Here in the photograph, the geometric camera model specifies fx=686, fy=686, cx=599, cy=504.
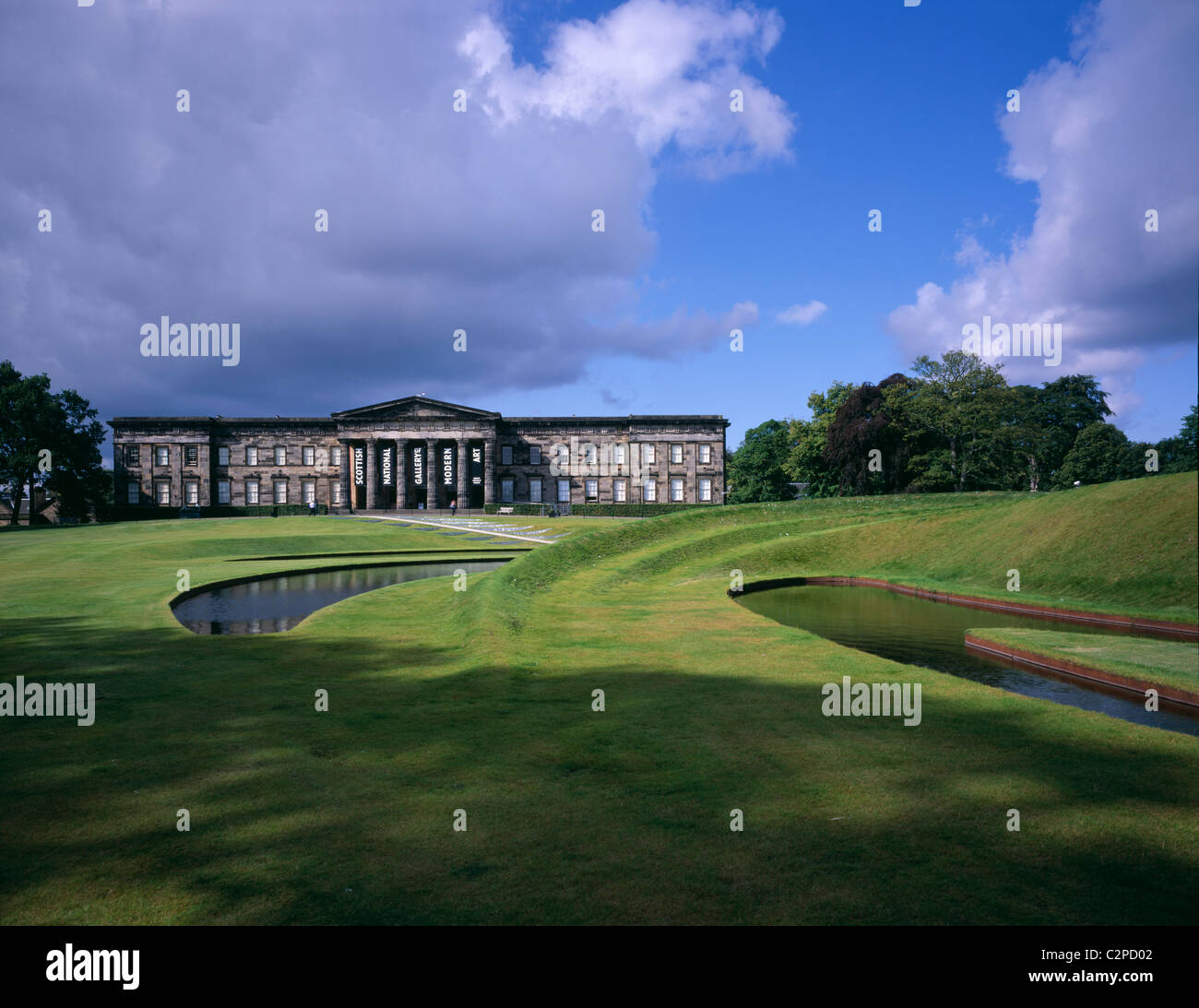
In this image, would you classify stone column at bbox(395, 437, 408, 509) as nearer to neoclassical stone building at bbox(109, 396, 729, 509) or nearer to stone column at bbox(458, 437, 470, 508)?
neoclassical stone building at bbox(109, 396, 729, 509)

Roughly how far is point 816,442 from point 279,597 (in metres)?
62.7

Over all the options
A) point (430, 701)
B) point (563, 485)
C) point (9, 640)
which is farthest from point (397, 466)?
point (430, 701)

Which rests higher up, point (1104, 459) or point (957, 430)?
point (957, 430)

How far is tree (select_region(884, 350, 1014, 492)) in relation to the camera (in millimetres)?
55500

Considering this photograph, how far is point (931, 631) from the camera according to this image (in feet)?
52.2

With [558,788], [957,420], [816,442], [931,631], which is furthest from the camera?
[816,442]

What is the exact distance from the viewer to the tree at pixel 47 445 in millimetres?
59062

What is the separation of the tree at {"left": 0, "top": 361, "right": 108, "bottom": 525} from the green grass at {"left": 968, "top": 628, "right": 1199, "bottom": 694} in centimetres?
7038

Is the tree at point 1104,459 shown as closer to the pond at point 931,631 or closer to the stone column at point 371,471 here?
the pond at point 931,631

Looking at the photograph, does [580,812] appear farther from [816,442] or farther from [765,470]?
[765,470]

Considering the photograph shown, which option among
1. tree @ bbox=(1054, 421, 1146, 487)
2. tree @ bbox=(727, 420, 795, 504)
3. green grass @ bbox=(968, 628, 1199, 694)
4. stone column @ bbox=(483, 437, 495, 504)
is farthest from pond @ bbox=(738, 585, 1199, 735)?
tree @ bbox=(727, 420, 795, 504)

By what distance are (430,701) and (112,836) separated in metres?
4.17

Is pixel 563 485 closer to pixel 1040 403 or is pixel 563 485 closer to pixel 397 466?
pixel 397 466

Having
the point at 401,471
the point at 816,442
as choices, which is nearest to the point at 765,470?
the point at 816,442
